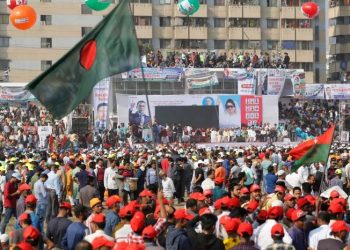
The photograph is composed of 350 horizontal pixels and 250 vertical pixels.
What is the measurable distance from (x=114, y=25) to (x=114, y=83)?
149ft

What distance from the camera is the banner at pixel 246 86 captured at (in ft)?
191

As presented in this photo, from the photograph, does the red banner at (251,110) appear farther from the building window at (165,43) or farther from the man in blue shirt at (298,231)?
the man in blue shirt at (298,231)

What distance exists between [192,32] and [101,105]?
26681 millimetres

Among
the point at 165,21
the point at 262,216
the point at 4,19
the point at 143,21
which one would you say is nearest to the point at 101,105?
the point at 4,19

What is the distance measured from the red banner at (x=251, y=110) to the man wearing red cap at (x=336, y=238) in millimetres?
44007

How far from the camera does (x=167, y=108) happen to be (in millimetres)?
55375

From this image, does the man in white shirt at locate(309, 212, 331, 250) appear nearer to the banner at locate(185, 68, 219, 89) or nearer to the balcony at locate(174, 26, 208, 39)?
the banner at locate(185, 68, 219, 89)

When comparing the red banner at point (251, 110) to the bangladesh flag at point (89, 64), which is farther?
the red banner at point (251, 110)

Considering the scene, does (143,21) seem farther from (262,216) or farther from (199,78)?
(262,216)

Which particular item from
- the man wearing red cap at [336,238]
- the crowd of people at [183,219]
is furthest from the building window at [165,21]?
the man wearing red cap at [336,238]

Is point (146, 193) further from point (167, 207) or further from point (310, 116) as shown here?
point (310, 116)

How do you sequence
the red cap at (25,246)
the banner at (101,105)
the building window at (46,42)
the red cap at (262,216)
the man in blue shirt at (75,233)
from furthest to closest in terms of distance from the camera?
the building window at (46,42) → the banner at (101,105) → the red cap at (262,216) → the man in blue shirt at (75,233) → the red cap at (25,246)

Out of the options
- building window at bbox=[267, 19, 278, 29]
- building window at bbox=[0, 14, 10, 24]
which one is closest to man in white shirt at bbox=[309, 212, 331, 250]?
building window at bbox=[0, 14, 10, 24]

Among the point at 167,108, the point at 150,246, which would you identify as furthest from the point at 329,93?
the point at 150,246
